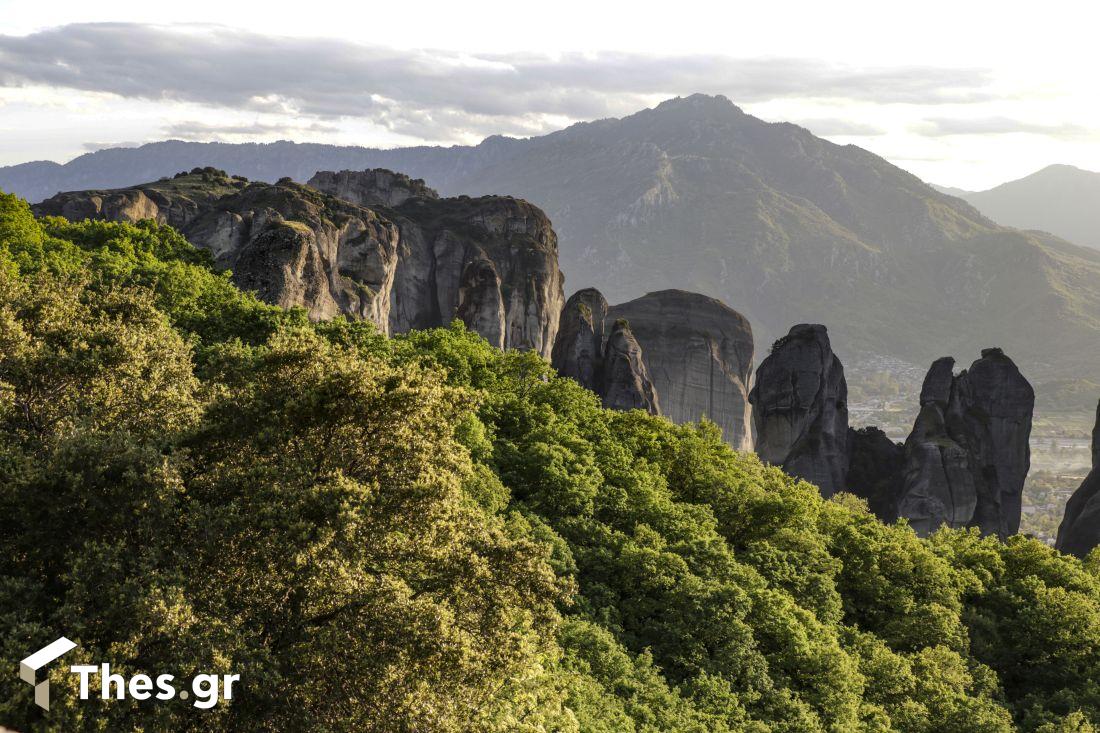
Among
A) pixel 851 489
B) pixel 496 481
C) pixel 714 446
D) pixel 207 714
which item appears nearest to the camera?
pixel 207 714

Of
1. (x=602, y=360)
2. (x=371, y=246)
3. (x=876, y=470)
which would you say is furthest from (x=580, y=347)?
(x=876, y=470)

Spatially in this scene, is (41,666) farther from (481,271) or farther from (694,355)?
(694,355)

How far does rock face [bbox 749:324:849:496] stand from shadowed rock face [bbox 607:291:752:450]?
27897 mm

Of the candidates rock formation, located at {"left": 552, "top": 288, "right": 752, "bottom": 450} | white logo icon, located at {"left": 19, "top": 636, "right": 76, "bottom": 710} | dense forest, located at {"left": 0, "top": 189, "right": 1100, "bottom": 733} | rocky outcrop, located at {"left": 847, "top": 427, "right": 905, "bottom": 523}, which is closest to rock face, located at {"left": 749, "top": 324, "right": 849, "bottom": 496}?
rocky outcrop, located at {"left": 847, "top": 427, "right": 905, "bottom": 523}

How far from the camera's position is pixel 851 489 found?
123m

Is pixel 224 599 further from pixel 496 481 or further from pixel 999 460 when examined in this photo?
pixel 999 460

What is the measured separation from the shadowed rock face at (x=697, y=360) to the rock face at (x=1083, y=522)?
5813 cm

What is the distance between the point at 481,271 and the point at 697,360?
174ft

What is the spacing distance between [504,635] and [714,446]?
45293mm

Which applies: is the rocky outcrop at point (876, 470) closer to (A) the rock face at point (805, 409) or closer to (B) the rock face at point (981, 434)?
(A) the rock face at point (805, 409)

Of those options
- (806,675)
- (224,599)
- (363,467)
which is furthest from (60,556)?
(806,675)

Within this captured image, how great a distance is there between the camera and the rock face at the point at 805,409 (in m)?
120

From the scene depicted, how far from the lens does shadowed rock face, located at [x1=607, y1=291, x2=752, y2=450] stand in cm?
15712

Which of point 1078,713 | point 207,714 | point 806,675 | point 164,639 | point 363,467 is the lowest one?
point 1078,713
